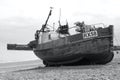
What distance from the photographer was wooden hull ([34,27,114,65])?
69.0ft

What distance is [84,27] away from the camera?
22.8 metres

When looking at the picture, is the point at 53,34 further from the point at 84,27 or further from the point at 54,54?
the point at 84,27

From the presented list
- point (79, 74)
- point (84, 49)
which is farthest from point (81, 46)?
point (79, 74)

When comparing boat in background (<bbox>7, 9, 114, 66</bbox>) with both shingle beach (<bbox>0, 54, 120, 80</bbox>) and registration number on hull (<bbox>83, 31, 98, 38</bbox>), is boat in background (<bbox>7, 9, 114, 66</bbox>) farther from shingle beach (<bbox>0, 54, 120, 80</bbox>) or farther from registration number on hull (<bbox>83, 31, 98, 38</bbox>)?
shingle beach (<bbox>0, 54, 120, 80</bbox>)

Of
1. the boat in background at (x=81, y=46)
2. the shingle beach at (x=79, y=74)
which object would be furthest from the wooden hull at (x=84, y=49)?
the shingle beach at (x=79, y=74)

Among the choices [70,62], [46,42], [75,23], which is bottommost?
[70,62]

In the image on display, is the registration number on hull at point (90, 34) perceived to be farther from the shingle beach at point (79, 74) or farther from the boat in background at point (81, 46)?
the shingle beach at point (79, 74)

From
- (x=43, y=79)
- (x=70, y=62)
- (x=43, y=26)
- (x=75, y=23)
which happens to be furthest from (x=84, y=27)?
(x=43, y=79)

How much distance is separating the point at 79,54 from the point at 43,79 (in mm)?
8152

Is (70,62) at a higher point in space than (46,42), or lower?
lower

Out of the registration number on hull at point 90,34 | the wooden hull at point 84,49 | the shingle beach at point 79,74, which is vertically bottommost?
the shingle beach at point 79,74

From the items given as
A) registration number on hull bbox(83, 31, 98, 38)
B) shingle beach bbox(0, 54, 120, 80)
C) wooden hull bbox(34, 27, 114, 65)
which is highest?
registration number on hull bbox(83, 31, 98, 38)

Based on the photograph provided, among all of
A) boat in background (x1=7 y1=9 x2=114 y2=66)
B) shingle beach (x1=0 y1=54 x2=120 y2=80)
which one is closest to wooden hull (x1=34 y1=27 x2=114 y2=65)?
boat in background (x1=7 y1=9 x2=114 y2=66)

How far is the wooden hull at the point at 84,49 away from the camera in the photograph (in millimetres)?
21031
